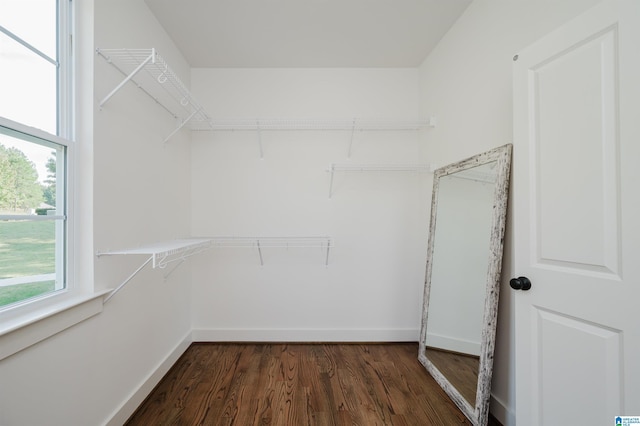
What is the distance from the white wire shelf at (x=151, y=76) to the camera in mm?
1336

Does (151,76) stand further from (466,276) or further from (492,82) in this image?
(466,276)

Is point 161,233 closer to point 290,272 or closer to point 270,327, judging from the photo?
point 290,272

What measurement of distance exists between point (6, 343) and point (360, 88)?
2.73 meters

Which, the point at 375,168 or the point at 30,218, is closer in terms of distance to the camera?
the point at 30,218

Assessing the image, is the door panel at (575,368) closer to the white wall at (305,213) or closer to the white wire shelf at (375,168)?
the white wall at (305,213)

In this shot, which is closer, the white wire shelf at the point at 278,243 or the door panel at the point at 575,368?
the door panel at the point at 575,368

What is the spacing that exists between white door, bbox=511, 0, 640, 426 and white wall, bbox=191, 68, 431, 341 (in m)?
1.23

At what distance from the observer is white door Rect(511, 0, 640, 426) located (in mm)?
891

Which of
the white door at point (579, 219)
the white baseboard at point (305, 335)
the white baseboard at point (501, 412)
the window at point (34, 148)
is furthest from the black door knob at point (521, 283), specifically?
the window at point (34, 148)

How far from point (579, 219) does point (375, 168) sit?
1.49 m

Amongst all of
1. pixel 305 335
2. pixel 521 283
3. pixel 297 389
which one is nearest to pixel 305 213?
pixel 305 335

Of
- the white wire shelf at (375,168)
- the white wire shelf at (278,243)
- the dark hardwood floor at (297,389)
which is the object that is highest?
the white wire shelf at (375,168)

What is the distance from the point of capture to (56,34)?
48.4 inches

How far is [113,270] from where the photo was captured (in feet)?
4.69
